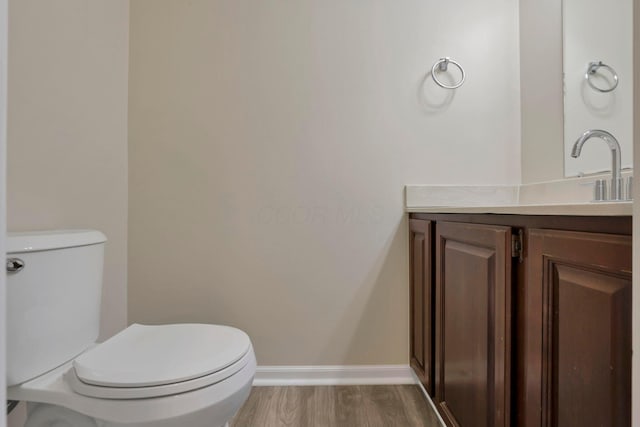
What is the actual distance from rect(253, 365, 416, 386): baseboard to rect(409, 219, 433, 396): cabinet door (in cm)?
11

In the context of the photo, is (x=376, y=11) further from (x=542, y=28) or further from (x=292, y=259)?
(x=292, y=259)

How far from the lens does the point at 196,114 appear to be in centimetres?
162

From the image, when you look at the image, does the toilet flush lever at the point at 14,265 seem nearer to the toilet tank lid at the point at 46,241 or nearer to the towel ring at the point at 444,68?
the toilet tank lid at the point at 46,241

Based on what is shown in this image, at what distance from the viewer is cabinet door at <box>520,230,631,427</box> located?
1.81 feet

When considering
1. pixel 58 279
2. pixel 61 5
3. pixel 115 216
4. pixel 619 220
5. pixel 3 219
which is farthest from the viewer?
pixel 115 216

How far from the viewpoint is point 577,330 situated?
629mm

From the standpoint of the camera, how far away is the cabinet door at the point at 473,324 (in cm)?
84

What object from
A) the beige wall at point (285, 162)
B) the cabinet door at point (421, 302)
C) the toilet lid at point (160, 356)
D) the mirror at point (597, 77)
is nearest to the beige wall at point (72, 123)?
the beige wall at point (285, 162)

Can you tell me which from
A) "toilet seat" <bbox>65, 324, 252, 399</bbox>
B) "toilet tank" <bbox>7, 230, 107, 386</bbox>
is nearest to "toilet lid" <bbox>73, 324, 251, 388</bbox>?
"toilet seat" <bbox>65, 324, 252, 399</bbox>

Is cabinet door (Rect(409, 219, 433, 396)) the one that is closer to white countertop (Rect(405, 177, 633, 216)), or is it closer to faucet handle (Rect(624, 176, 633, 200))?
white countertop (Rect(405, 177, 633, 216))

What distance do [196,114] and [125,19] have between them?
54cm

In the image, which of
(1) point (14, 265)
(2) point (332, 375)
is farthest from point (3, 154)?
(2) point (332, 375)

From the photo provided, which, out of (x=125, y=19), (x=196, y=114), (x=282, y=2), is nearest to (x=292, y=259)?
(x=196, y=114)

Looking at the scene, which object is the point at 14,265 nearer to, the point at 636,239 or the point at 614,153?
the point at 636,239
